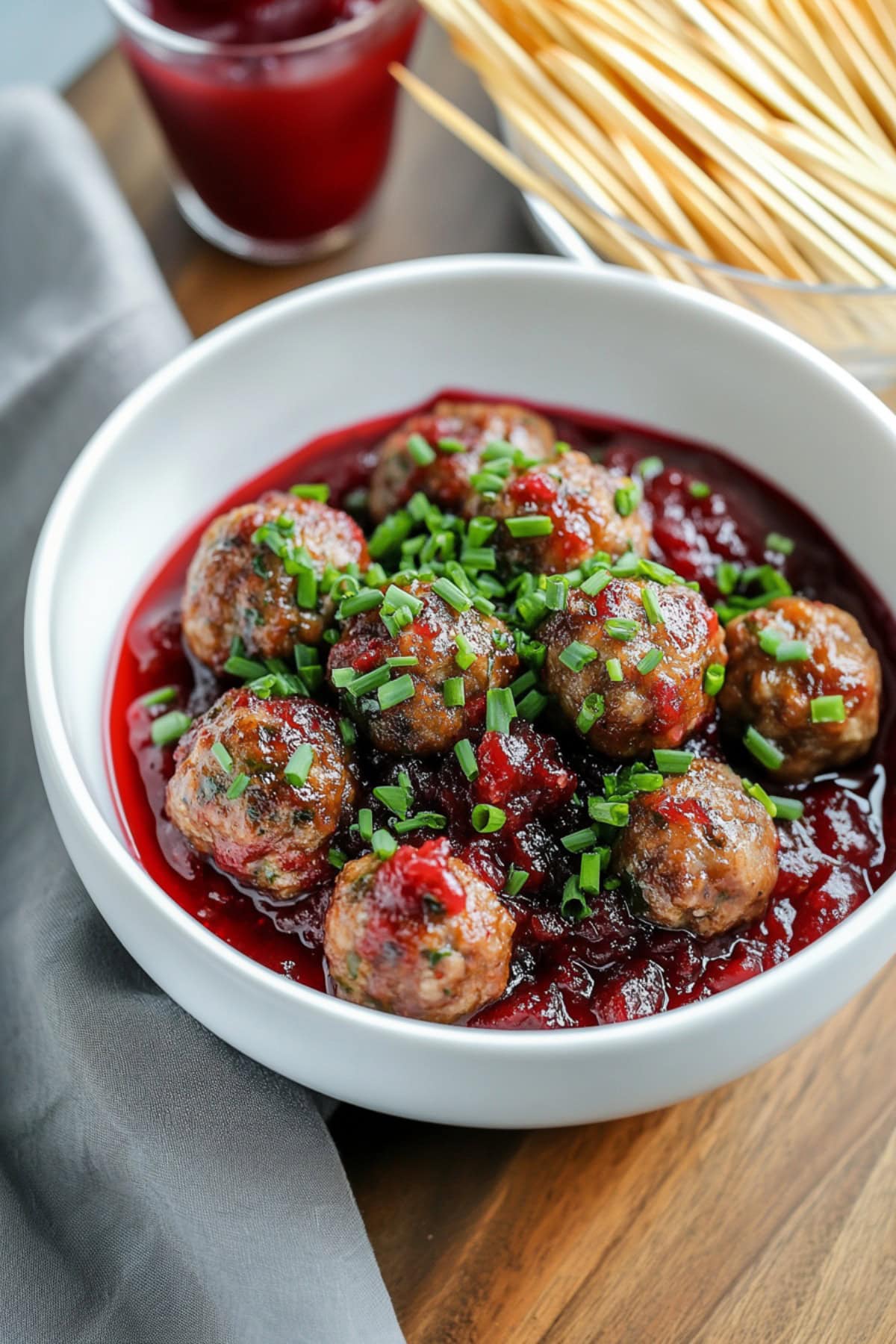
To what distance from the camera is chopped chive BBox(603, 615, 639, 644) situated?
2.16 metres

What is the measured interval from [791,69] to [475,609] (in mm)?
1775

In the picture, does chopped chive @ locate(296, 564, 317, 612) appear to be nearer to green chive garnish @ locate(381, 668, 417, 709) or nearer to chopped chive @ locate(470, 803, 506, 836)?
green chive garnish @ locate(381, 668, 417, 709)

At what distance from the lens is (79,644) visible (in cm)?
258

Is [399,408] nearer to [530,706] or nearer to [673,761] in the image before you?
[530,706]

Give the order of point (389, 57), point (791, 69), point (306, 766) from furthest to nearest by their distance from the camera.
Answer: point (389, 57)
point (791, 69)
point (306, 766)

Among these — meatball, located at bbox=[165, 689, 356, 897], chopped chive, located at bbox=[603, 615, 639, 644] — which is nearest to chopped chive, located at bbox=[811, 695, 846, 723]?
chopped chive, located at bbox=[603, 615, 639, 644]

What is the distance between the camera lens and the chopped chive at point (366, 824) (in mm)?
2201

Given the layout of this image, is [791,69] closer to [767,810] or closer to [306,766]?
[767,810]

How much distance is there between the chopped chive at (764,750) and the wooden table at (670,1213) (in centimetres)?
57

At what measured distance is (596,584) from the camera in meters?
2.22

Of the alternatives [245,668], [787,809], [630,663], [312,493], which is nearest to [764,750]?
[787,809]

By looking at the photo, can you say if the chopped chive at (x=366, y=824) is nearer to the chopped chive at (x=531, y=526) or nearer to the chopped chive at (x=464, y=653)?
the chopped chive at (x=464, y=653)

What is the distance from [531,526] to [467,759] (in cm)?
45

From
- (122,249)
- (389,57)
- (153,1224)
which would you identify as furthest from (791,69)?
(153,1224)
